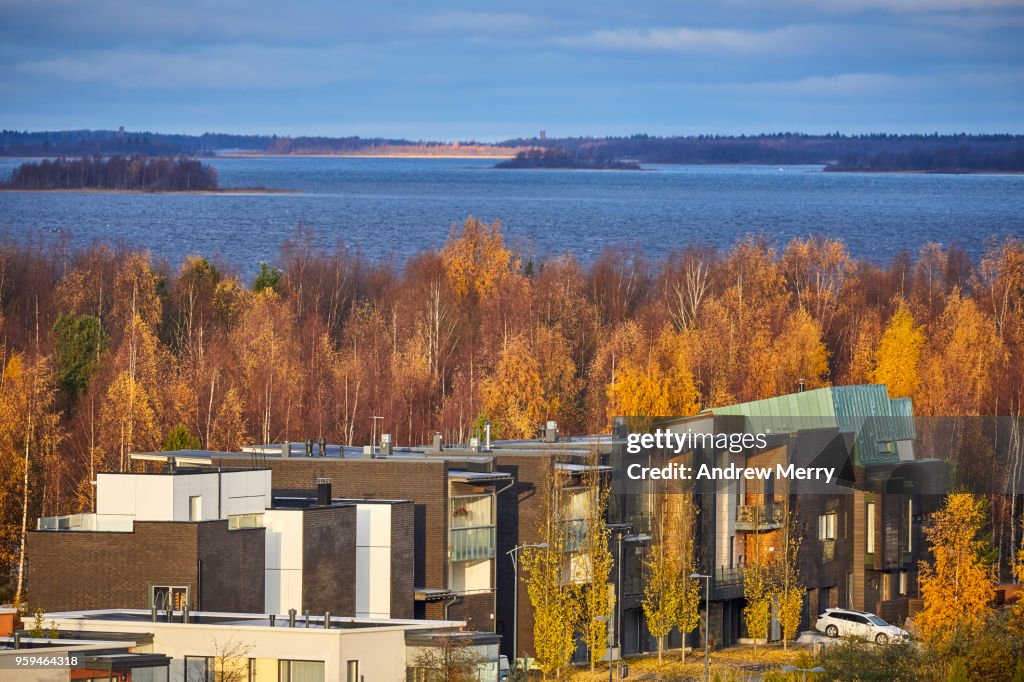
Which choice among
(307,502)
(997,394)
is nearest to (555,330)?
(997,394)

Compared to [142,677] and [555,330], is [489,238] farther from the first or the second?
[142,677]

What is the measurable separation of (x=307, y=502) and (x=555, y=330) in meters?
54.7

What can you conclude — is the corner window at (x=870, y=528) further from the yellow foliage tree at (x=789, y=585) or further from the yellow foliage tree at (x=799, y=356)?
the yellow foliage tree at (x=799, y=356)

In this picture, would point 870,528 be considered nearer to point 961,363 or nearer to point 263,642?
point 961,363

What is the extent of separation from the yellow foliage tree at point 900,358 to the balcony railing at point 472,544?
1732 inches

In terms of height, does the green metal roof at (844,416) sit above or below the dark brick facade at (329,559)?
above

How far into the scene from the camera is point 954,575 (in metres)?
65.8

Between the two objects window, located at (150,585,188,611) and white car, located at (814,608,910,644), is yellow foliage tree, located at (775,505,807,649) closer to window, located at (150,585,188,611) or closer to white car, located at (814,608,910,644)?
white car, located at (814,608,910,644)

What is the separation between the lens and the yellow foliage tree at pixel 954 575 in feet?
211

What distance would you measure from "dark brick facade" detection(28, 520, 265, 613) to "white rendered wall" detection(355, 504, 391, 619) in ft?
14.7

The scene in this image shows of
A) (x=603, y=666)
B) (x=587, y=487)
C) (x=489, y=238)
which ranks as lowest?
(x=603, y=666)

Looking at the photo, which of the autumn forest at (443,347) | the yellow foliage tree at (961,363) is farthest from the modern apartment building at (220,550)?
the yellow foliage tree at (961,363)

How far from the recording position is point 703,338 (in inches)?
4048

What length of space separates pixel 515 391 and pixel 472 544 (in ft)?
116
